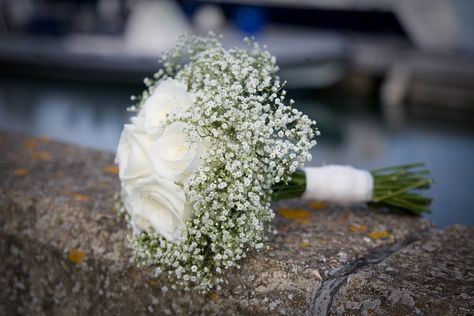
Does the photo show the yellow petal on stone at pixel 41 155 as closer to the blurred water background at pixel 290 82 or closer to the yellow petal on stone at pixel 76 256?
the yellow petal on stone at pixel 76 256

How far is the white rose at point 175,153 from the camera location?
1.42 metres

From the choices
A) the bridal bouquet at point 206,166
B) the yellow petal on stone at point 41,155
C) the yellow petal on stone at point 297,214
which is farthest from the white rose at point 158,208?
the yellow petal on stone at point 41,155

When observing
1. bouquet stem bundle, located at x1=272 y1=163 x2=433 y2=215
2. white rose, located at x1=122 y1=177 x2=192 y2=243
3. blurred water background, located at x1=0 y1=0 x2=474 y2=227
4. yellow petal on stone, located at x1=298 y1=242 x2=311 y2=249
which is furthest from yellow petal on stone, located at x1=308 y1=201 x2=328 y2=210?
blurred water background, located at x1=0 y1=0 x2=474 y2=227

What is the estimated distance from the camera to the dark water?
17.2ft

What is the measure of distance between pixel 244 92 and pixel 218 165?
216 mm

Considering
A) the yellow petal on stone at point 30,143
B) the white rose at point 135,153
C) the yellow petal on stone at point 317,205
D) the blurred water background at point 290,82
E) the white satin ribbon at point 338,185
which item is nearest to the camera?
the white rose at point 135,153

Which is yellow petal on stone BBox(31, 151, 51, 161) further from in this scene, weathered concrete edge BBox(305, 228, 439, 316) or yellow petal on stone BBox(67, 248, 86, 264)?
weathered concrete edge BBox(305, 228, 439, 316)

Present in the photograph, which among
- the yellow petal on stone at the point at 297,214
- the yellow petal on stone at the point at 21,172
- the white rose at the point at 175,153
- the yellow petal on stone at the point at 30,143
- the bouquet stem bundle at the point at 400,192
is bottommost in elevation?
the yellow petal on stone at the point at 21,172

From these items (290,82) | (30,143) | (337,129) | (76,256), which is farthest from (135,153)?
(290,82)

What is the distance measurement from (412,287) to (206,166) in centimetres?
50

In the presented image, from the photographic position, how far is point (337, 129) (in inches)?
279

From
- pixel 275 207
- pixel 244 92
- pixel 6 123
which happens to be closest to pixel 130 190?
pixel 244 92

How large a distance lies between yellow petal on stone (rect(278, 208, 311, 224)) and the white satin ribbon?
0.05 m

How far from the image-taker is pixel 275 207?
188cm
